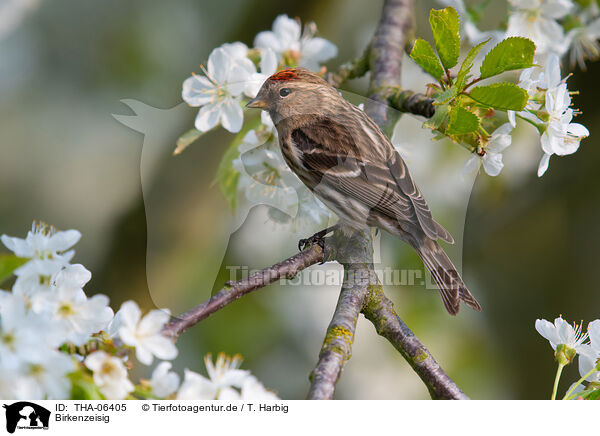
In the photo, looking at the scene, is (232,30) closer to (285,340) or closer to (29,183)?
(29,183)

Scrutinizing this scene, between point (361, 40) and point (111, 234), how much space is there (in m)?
1.13

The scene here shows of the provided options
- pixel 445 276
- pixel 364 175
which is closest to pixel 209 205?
pixel 364 175

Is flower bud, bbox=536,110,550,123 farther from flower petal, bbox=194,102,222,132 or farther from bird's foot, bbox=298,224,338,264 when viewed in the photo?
flower petal, bbox=194,102,222,132

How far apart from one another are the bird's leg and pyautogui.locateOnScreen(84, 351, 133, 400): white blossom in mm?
473

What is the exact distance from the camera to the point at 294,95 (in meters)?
1.32

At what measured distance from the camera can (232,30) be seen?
219cm

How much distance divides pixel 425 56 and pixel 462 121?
0.41 feet

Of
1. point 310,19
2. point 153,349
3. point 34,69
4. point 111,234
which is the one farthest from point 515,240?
point 34,69

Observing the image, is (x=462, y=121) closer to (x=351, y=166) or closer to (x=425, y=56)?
(x=425, y=56)

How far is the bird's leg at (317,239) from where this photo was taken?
44.9 inches

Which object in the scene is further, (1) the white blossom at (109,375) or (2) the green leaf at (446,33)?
(2) the green leaf at (446,33)

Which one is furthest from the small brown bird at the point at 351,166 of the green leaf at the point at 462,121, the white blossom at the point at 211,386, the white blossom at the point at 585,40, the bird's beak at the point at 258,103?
the white blossom at the point at 585,40

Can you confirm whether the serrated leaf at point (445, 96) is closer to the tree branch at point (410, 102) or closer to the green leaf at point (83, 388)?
the tree branch at point (410, 102)

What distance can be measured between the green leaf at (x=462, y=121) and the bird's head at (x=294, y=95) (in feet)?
1.26
